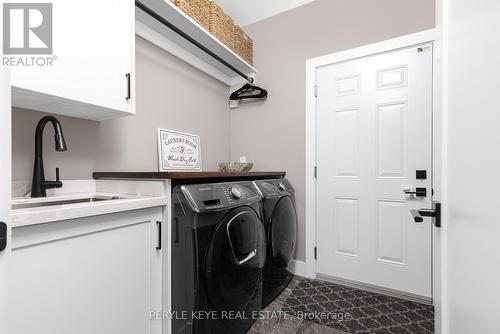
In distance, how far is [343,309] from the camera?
1673mm

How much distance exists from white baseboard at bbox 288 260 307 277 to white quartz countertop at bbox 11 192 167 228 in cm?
164

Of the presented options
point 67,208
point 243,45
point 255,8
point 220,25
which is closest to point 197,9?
point 220,25

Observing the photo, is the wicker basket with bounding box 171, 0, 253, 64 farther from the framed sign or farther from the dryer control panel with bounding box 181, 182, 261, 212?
the dryer control panel with bounding box 181, 182, 261, 212

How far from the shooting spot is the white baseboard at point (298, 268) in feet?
7.31

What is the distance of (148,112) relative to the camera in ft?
5.89

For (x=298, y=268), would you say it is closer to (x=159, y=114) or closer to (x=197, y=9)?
(x=159, y=114)

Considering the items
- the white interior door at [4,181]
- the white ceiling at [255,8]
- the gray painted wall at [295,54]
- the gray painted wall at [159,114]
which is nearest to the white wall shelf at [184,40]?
the gray painted wall at [159,114]

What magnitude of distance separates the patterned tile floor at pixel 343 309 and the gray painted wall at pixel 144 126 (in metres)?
1.42

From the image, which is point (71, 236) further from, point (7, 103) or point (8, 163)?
point (7, 103)

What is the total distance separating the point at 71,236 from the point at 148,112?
1.22 m

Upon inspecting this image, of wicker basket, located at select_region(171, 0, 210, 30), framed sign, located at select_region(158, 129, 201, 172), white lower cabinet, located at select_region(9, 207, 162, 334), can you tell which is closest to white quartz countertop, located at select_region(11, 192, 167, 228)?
white lower cabinet, located at select_region(9, 207, 162, 334)

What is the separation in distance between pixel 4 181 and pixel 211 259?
0.82m

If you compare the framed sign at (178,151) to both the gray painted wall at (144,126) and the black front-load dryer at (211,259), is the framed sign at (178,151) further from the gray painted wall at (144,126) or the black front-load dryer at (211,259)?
the black front-load dryer at (211,259)

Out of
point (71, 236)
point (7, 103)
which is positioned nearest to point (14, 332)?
point (71, 236)
